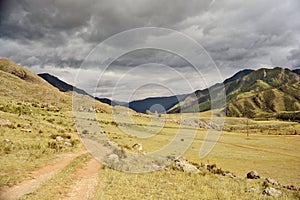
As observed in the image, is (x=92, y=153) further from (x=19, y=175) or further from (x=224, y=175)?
(x=224, y=175)

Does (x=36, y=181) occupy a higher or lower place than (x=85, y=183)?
higher

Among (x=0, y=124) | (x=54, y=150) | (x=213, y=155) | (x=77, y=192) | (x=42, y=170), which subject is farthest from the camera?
(x=213, y=155)

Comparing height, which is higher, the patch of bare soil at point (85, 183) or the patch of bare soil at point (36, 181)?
the patch of bare soil at point (36, 181)

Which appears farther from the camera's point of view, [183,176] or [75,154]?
[75,154]

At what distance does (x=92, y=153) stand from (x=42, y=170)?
378 inches

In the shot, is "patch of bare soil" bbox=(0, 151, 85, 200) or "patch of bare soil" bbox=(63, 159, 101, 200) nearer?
"patch of bare soil" bbox=(0, 151, 85, 200)

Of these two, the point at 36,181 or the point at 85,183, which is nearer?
the point at 36,181

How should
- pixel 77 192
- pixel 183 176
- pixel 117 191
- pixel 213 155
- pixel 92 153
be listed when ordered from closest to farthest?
1. pixel 77 192
2. pixel 117 191
3. pixel 183 176
4. pixel 92 153
5. pixel 213 155

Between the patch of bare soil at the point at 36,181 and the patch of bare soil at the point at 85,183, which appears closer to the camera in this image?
the patch of bare soil at the point at 36,181

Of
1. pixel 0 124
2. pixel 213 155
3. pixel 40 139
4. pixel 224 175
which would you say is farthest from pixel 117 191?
pixel 213 155

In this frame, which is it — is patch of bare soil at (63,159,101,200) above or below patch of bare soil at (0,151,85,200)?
below

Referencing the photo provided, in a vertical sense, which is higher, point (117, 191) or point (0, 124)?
point (0, 124)

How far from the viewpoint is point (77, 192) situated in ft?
49.0

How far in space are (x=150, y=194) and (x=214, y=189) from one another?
19.0ft
